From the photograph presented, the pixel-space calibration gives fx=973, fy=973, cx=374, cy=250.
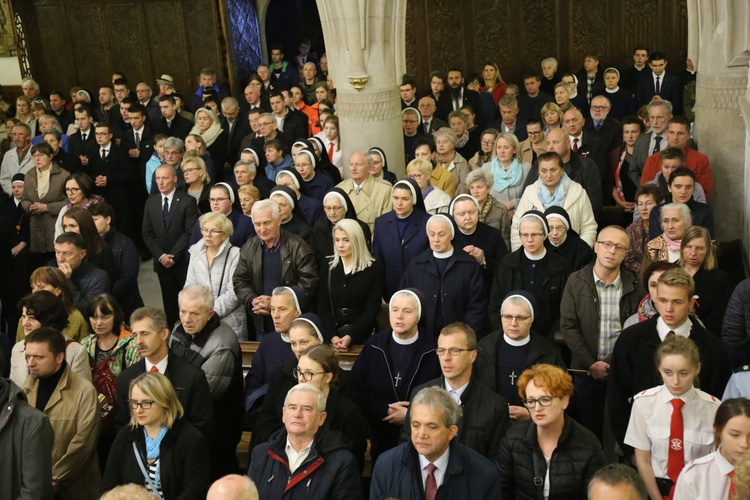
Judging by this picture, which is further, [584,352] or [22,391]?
[584,352]

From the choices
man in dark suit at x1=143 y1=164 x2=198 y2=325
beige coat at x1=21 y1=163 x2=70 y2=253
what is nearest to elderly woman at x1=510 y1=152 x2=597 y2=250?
man in dark suit at x1=143 y1=164 x2=198 y2=325

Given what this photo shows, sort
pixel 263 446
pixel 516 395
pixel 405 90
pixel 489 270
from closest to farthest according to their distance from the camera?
pixel 263 446
pixel 516 395
pixel 489 270
pixel 405 90

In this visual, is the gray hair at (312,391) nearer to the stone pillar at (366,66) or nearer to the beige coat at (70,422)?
the beige coat at (70,422)

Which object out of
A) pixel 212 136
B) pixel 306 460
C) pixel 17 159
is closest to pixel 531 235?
pixel 306 460

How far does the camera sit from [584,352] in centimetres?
599

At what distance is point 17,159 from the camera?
1048 centimetres

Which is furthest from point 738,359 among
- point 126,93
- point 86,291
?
point 126,93

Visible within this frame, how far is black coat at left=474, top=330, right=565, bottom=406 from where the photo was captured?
538 cm

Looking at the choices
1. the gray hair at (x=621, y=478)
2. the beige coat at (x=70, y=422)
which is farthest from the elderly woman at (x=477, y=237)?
the gray hair at (x=621, y=478)

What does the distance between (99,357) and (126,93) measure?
7944 millimetres

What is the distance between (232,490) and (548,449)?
4.94 feet

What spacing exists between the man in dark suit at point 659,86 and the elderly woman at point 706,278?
6778mm

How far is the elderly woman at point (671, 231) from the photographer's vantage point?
20.9 feet

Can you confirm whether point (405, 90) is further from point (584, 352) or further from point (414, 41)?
point (584, 352)
